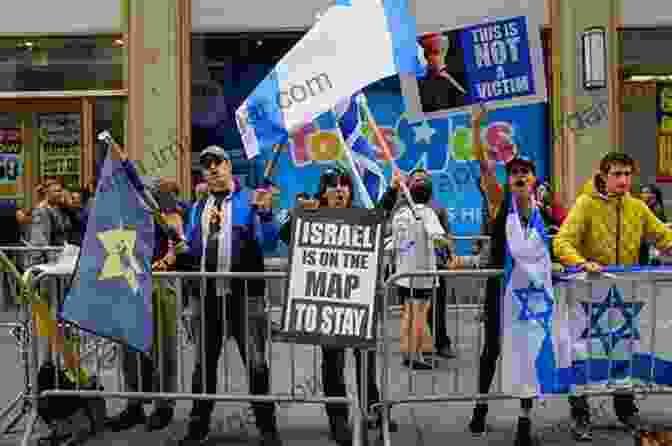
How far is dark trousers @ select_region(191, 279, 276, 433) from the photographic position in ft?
21.5

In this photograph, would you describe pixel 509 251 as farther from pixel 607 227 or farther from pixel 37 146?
pixel 37 146

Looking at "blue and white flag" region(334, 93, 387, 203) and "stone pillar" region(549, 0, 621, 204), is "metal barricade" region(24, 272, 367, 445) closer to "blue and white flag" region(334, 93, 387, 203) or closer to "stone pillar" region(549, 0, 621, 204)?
"blue and white flag" region(334, 93, 387, 203)

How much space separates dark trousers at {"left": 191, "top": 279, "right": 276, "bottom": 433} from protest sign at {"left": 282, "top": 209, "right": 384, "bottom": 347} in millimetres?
471

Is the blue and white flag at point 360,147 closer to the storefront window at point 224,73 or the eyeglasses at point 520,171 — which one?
the eyeglasses at point 520,171

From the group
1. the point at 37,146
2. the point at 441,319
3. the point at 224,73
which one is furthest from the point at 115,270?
the point at 37,146

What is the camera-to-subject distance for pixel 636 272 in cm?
625

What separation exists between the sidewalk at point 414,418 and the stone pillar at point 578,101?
5.03m

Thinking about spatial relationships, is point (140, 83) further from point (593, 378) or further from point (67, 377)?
point (593, 378)

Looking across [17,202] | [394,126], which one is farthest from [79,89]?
[394,126]

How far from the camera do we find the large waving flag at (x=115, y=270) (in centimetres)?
601

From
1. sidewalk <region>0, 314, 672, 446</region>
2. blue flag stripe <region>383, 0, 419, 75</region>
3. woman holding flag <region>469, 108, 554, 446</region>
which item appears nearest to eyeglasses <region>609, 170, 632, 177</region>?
woman holding flag <region>469, 108, 554, 446</region>

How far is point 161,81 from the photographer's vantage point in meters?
13.2

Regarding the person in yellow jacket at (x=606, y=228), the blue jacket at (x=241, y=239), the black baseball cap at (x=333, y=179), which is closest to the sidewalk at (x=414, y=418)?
the person in yellow jacket at (x=606, y=228)

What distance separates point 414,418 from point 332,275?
171 cm
